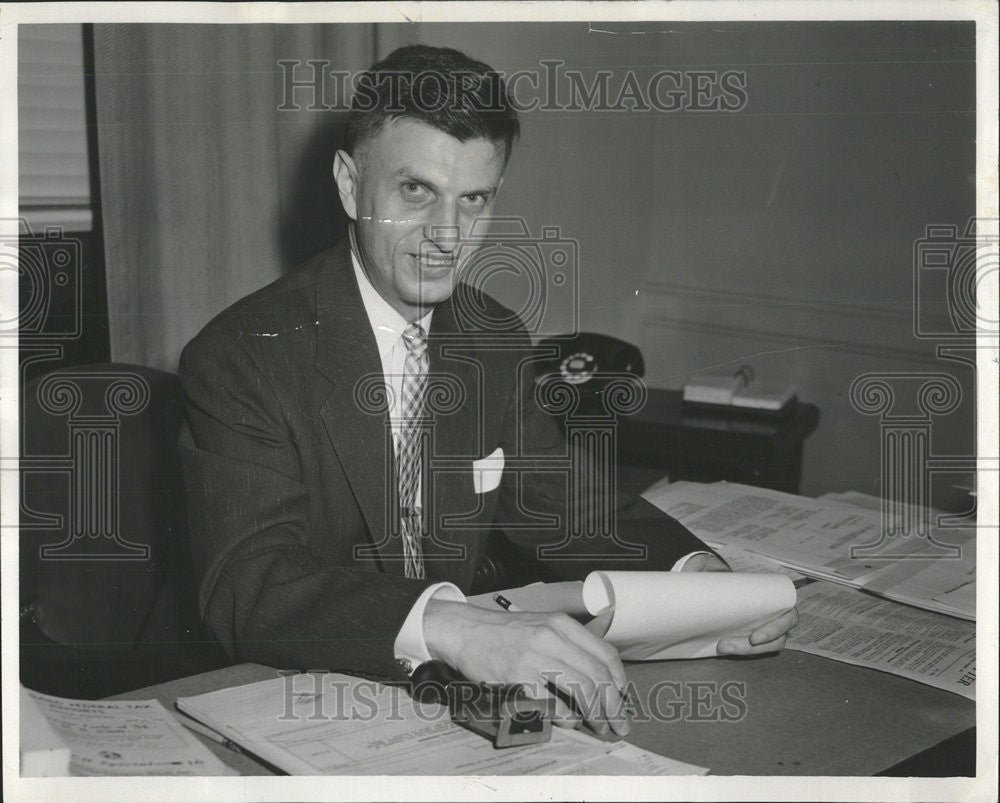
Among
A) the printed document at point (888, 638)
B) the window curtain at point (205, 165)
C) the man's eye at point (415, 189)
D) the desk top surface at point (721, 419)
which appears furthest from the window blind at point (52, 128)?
the printed document at point (888, 638)

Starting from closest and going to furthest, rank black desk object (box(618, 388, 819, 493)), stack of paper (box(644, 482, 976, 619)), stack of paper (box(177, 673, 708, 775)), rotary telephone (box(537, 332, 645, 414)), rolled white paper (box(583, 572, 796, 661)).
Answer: stack of paper (box(177, 673, 708, 775)) < rolled white paper (box(583, 572, 796, 661)) < stack of paper (box(644, 482, 976, 619)) < rotary telephone (box(537, 332, 645, 414)) < black desk object (box(618, 388, 819, 493))

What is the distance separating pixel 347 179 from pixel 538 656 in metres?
0.71

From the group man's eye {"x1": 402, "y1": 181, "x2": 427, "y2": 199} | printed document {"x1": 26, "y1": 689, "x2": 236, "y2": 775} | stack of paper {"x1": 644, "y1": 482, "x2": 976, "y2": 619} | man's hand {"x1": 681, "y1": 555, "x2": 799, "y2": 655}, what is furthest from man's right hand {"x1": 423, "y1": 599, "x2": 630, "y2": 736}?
man's eye {"x1": 402, "y1": 181, "x2": 427, "y2": 199}

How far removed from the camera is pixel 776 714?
1079mm

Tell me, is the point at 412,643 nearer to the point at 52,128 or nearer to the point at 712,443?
the point at 52,128

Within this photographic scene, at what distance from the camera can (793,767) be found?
1057 mm

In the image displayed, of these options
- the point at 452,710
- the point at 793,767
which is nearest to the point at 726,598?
the point at 793,767

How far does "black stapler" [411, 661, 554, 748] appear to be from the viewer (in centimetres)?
100

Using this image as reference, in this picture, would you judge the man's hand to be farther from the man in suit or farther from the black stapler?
the black stapler

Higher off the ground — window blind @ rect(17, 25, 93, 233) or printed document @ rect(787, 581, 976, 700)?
window blind @ rect(17, 25, 93, 233)

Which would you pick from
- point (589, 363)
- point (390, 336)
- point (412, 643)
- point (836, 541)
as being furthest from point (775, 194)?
point (412, 643)

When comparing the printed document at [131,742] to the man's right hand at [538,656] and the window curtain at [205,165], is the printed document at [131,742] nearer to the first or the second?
the man's right hand at [538,656]

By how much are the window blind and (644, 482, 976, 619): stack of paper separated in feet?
3.22

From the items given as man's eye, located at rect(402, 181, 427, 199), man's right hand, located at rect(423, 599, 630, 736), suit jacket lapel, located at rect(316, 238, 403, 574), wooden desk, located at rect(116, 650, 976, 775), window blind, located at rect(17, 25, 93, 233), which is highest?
window blind, located at rect(17, 25, 93, 233)
